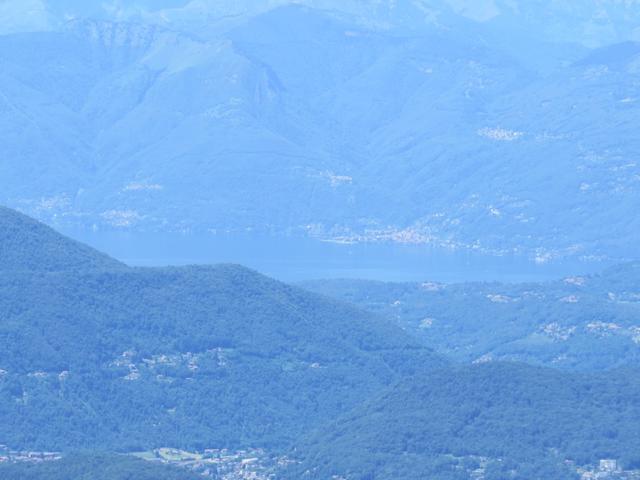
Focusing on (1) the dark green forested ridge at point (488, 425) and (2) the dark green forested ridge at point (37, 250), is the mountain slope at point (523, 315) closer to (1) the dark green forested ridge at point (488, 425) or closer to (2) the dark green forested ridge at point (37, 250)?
(2) the dark green forested ridge at point (37, 250)

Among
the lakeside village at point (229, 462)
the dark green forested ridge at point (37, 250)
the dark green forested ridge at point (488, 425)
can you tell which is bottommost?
the lakeside village at point (229, 462)

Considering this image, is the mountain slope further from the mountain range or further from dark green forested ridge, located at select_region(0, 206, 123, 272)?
dark green forested ridge, located at select_region(0, 206, 123, 272)

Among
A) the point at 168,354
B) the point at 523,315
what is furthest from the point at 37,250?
the point at 523,315

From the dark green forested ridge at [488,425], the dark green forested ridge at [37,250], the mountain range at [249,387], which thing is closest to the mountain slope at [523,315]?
the mountain range at [249,387]

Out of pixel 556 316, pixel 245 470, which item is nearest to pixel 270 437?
pixel 245 470

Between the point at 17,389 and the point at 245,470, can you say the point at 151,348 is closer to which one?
the point at 17,389

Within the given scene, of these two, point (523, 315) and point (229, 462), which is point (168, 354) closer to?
point (229, 462)

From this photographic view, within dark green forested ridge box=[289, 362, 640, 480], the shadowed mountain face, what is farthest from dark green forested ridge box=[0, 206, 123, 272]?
dark green forested ridge box=[289, 362, 640, 480]

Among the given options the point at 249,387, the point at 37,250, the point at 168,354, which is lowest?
the point at 249,387
